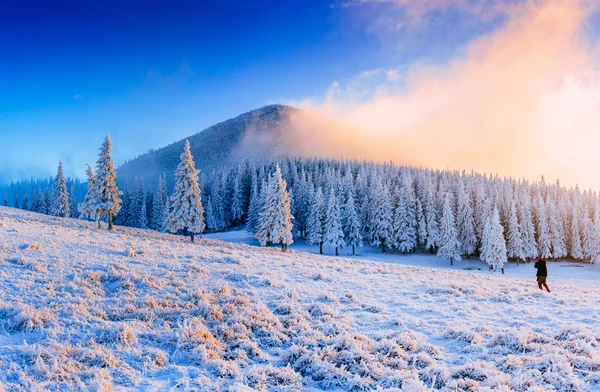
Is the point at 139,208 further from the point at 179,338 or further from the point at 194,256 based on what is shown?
the point at 179,338

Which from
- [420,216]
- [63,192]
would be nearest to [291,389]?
[420,216]

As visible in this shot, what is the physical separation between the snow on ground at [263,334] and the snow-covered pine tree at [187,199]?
27424 millimetres

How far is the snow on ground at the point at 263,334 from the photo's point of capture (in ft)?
24.9

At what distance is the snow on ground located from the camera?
7.59 m

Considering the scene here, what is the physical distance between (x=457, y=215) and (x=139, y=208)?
81533mm

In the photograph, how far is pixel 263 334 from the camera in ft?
35.0

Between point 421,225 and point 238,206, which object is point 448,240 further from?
point 238,206

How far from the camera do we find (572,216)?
73250 mm

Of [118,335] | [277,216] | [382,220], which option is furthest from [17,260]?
[382,220]

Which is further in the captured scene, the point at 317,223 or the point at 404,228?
the point at 404,228

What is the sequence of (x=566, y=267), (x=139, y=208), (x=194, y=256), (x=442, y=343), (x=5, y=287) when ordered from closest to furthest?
(x=442, y=343) < (x=5, y=287) < (x=194, y=256) < (x=566, y=267) < (x=139, y=208)

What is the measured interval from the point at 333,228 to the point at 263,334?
173 ft

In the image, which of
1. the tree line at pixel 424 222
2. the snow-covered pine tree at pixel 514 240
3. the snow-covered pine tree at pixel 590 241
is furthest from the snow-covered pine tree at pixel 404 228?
the snow-covered pine tree at pixel 590 241

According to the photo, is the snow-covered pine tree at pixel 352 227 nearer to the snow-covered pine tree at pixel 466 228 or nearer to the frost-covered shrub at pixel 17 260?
the snow-covered pine tree at pixel 466 228
